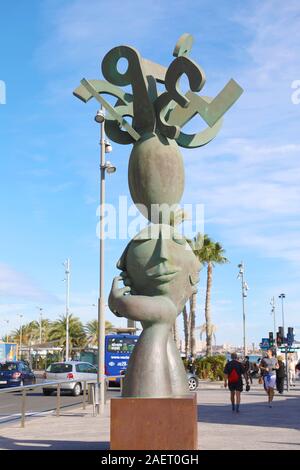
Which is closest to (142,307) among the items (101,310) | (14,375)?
(101,310)

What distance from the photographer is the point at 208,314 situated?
43031 mm

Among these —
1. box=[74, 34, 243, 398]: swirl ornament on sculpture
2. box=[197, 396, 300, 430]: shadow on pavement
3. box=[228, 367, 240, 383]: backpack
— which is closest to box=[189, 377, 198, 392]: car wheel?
box=[197, 396, 300, 430]: shadow on pavement

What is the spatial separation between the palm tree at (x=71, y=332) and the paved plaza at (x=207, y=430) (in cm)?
5737

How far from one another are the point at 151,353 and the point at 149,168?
10.1 feet

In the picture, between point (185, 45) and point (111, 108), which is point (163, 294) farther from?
point (185, 45)

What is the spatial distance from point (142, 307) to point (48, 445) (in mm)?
3332

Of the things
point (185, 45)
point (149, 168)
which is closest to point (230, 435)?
point (149, 168)

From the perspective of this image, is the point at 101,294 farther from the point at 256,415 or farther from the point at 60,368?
the point at 60,368

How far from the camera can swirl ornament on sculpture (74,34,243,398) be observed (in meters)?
9.74

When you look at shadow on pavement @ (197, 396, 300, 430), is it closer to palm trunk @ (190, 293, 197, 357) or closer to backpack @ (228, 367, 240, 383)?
backpack @ (228, 367, 240, 383)

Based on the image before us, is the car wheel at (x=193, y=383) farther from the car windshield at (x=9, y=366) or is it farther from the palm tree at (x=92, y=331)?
the palm tree at (x=92, y=331)

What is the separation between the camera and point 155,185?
1057cm

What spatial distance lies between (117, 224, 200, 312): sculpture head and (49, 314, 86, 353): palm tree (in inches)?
2545
